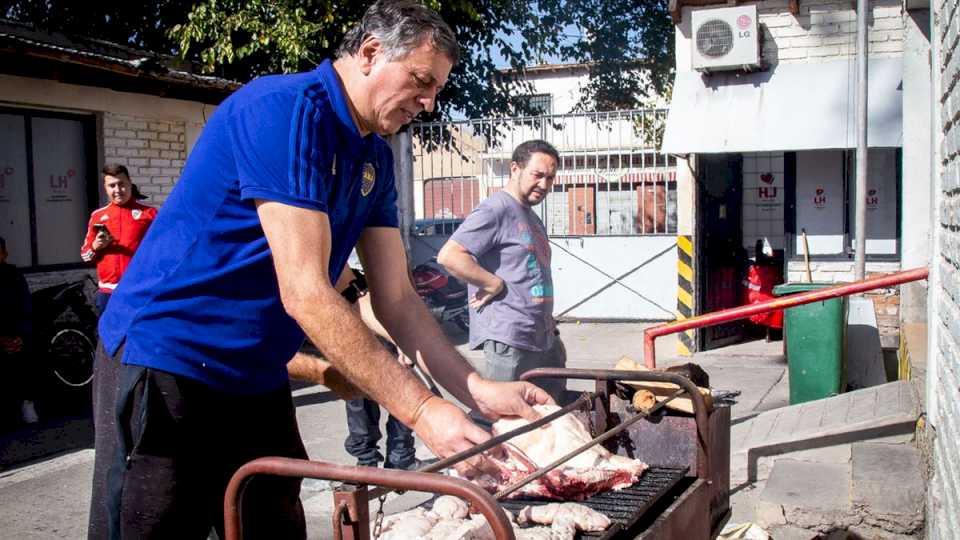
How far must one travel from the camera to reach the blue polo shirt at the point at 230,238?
91.2 inches

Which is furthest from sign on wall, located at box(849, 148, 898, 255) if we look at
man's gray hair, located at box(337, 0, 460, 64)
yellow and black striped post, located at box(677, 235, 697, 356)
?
man's gray hair, located at box(337, 0, 460, 64)

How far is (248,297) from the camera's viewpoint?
2432 mm

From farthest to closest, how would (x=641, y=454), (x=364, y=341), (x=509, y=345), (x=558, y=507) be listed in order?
(x=509, y=345)
(x=641, y=454)
(x=558, y=507)
(x=364, y=341)

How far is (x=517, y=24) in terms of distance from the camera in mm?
17938

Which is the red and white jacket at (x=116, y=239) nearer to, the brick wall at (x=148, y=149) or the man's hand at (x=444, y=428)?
the brick wall at (x=148, y=149)

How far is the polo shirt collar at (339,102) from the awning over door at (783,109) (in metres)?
8.50

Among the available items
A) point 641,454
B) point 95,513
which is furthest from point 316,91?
point 641,454

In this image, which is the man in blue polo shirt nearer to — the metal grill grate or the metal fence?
the metal grill grate

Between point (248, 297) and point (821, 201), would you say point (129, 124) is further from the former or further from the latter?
point (248, 297)

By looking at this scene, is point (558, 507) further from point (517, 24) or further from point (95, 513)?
point (517, 24)

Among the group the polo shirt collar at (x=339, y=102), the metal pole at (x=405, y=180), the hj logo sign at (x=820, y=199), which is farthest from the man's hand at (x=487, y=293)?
the metal pole at (x=405, y=180)

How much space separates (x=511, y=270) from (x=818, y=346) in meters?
3.12

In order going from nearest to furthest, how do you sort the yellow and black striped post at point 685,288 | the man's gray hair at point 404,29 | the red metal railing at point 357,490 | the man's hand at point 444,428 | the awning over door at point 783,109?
the red metal railing at point 357,490, the man's hand at point 444,428, the man's gray hair at point 404,29, the awning over door at point 783,109, the yellow and black striped post at point 685,288

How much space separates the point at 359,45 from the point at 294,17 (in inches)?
463
